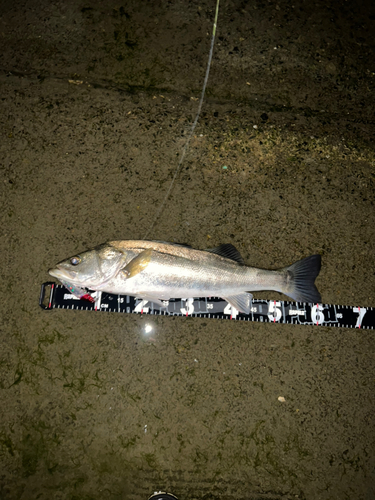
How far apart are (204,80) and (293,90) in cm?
107

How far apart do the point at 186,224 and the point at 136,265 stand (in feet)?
2.55

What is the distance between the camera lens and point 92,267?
2.97 meters

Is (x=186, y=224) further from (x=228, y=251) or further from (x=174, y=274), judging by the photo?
(x=174, y=274)

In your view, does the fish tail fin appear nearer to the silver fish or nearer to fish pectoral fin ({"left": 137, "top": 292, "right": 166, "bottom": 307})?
the silver fish

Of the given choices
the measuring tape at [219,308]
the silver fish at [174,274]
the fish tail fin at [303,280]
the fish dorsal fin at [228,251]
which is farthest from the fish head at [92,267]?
the fish tail fin at [303,280]

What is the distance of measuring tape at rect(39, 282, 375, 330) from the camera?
320 centimetres

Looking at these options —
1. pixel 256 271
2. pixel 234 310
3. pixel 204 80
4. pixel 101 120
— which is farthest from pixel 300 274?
pixel 101 120

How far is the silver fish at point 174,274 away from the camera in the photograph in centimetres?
298

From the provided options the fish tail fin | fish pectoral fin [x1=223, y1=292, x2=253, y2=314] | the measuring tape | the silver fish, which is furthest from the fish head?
the fish tail fin

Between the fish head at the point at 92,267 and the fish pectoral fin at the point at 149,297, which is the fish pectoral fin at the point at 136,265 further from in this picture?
the fish pectoral fin at the point at 149,297

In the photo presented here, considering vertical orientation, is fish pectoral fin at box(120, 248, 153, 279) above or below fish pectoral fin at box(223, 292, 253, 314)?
above

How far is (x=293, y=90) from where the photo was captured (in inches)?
149

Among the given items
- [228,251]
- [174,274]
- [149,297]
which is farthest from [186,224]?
[149,297]

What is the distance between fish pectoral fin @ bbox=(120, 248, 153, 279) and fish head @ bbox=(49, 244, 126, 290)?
0.08m
